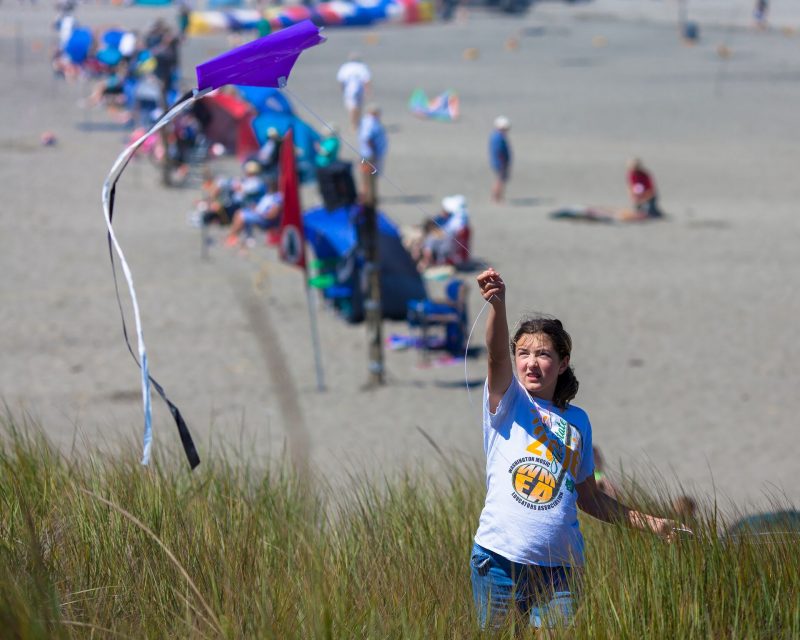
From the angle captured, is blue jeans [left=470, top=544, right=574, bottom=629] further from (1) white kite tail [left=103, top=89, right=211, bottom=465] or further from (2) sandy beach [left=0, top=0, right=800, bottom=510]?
(1) white kite tail [left=103, top=89, right=211, bottom=465]

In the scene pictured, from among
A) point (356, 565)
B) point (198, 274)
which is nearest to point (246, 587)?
point (356, 565)

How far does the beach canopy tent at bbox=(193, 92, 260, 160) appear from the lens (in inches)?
910

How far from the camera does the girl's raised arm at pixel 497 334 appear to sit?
3.35 meters

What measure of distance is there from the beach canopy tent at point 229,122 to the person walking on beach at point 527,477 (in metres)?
19.8

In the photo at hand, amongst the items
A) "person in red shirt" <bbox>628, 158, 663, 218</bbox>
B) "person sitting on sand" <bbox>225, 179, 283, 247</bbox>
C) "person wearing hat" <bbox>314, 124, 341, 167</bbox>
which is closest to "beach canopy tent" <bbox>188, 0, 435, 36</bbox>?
"person wearing hat" <bbox>314, 124, 341, 167</bbox>

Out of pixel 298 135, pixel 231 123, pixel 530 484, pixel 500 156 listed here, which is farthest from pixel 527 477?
pixel 231 123

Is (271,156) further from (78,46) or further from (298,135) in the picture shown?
(78,46)

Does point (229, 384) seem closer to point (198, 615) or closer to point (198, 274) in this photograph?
point (198, 274)

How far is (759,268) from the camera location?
16.0 meters

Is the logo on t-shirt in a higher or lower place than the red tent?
higher

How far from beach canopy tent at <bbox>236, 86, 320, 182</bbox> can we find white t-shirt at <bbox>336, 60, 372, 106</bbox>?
207 centimetres

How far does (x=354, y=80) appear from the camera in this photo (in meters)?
25.9

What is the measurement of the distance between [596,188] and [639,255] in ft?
15.5

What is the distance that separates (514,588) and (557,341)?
72 centimetres
